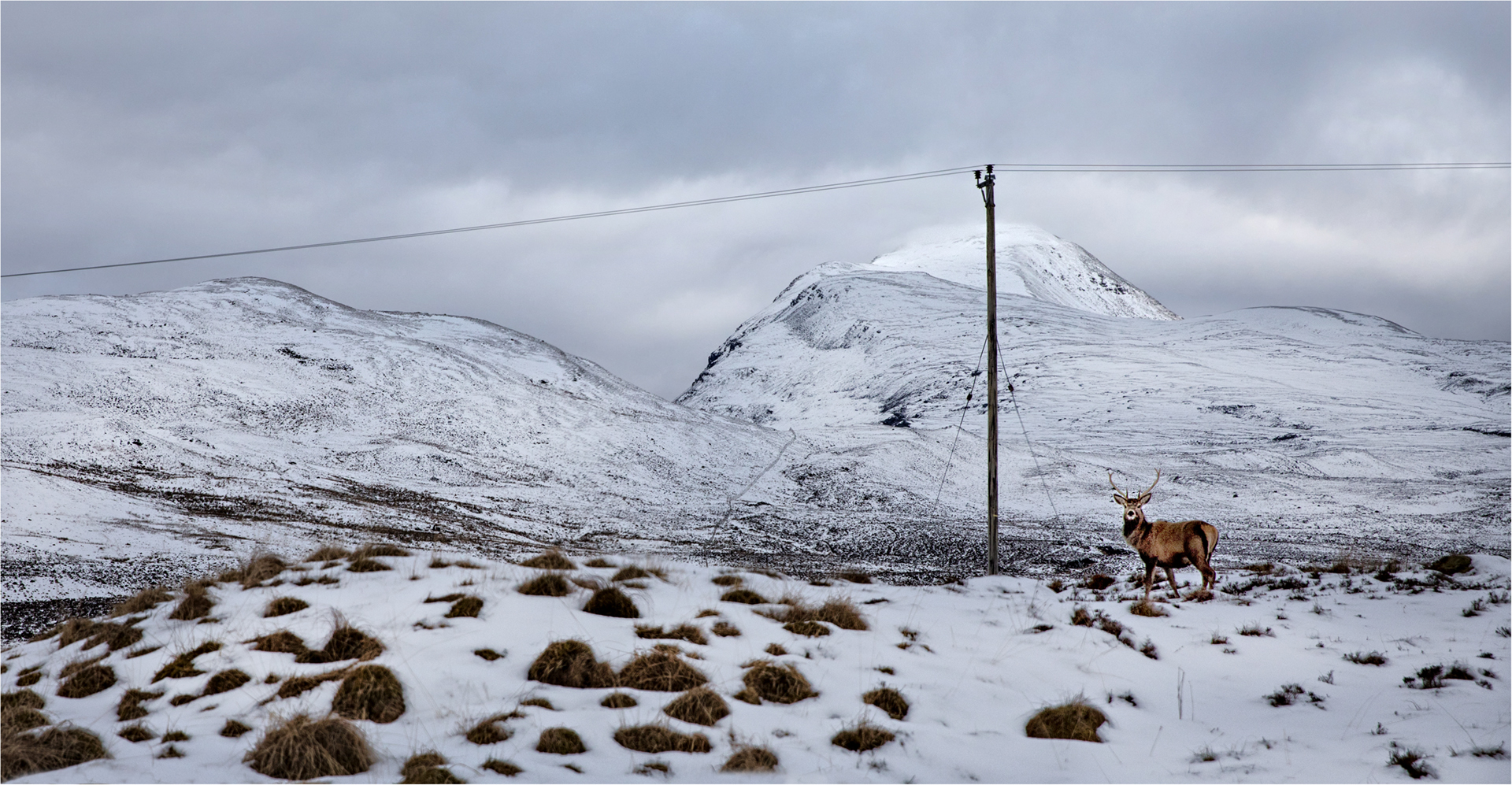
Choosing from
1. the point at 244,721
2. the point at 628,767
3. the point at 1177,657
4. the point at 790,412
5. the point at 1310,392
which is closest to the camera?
the point at 628,767

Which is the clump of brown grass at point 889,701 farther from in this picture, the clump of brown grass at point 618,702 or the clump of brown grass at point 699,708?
the clump of brown grass at point 618,702

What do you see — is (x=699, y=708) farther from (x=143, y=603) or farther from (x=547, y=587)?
(x=143, y=603)

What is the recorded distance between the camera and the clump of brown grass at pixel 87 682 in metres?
7.73

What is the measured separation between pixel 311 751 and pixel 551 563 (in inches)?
204

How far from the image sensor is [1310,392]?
6812cm

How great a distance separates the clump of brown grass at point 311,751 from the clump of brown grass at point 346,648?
1.68 metres

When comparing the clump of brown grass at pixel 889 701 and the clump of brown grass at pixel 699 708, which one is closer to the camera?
the clump of brown grass at pixel 699 708

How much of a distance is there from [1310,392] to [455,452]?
67201 mm

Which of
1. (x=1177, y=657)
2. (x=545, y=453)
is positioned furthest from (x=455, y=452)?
(x=1177, y=657)

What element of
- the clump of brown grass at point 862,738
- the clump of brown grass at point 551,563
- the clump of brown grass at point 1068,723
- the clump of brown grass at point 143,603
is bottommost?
the clump of brown grass at point 1068,723

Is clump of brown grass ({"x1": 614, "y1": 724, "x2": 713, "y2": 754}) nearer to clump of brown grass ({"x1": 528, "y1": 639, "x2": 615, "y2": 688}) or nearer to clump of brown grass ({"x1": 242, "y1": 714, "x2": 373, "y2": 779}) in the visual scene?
clump of brown grass ({"x1": 528, "y1": 639, "x2": 615, "y2": 688})

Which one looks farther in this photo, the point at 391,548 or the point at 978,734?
the point at 391,548

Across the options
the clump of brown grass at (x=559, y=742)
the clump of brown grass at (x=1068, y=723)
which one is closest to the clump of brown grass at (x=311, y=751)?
the clump of brown grass at (x=559, y=742)

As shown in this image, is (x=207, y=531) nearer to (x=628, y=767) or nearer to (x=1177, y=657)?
(x=628, y=767)
